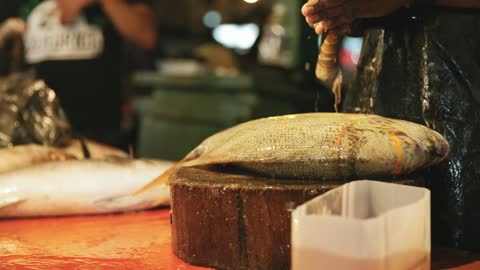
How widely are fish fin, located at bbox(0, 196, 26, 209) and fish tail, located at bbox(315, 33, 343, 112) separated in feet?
5.47

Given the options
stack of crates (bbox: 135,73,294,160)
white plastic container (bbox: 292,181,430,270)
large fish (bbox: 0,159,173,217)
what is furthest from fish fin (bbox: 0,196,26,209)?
stack of crates (bbox: 135,73,294,160)

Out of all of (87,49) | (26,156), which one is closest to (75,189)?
(26,156)

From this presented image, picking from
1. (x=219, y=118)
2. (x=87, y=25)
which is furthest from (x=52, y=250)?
(x=219, y=118)

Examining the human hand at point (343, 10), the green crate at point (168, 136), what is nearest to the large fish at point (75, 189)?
the human hand at point (343, 10)

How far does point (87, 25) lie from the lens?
4965mm

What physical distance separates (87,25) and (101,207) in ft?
7.95

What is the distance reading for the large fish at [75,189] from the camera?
2910 mm

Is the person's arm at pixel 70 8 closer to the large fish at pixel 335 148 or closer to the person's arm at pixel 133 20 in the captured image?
the person's arm at pixel 133 20

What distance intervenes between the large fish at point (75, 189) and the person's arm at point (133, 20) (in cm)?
218

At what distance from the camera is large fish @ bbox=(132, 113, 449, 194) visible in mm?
1962

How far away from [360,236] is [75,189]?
193cm

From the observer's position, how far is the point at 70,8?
15.9ft

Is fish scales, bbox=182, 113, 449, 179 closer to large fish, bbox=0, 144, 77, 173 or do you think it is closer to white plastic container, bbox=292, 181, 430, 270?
white plastic container, bbox=292, 181, 430, 270

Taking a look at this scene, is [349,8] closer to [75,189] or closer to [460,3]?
[460,3]
